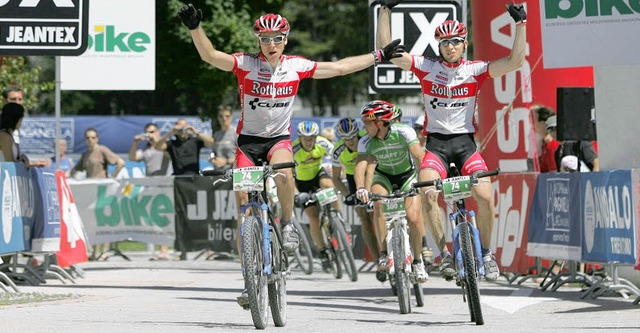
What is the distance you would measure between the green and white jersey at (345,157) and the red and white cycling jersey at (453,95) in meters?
4.38

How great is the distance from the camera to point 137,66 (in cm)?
2112

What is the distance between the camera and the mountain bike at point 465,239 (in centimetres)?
1105

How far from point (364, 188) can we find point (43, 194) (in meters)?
4.68

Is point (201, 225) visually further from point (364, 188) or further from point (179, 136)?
point (364, 188)

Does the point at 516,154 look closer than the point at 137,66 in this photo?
Yes

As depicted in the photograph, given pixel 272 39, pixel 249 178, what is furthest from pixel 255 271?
pixel 272 39

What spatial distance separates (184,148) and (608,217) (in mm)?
11015

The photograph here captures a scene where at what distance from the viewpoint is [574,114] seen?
16.8 m

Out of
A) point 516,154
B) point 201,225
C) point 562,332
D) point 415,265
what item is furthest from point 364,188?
point 201,225

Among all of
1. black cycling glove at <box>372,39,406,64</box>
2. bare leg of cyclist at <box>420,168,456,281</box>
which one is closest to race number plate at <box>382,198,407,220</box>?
bare leg of cyclist at <box>420,168,456,281</box>

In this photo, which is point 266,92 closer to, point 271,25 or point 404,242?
point 271,25

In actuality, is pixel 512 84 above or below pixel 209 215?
above

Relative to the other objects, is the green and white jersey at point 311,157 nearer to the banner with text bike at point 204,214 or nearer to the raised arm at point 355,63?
Result: the banner with text bike at point 204,214

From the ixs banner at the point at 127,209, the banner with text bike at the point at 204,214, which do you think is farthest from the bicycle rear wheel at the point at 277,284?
the ixs banner at the point at 127,209
